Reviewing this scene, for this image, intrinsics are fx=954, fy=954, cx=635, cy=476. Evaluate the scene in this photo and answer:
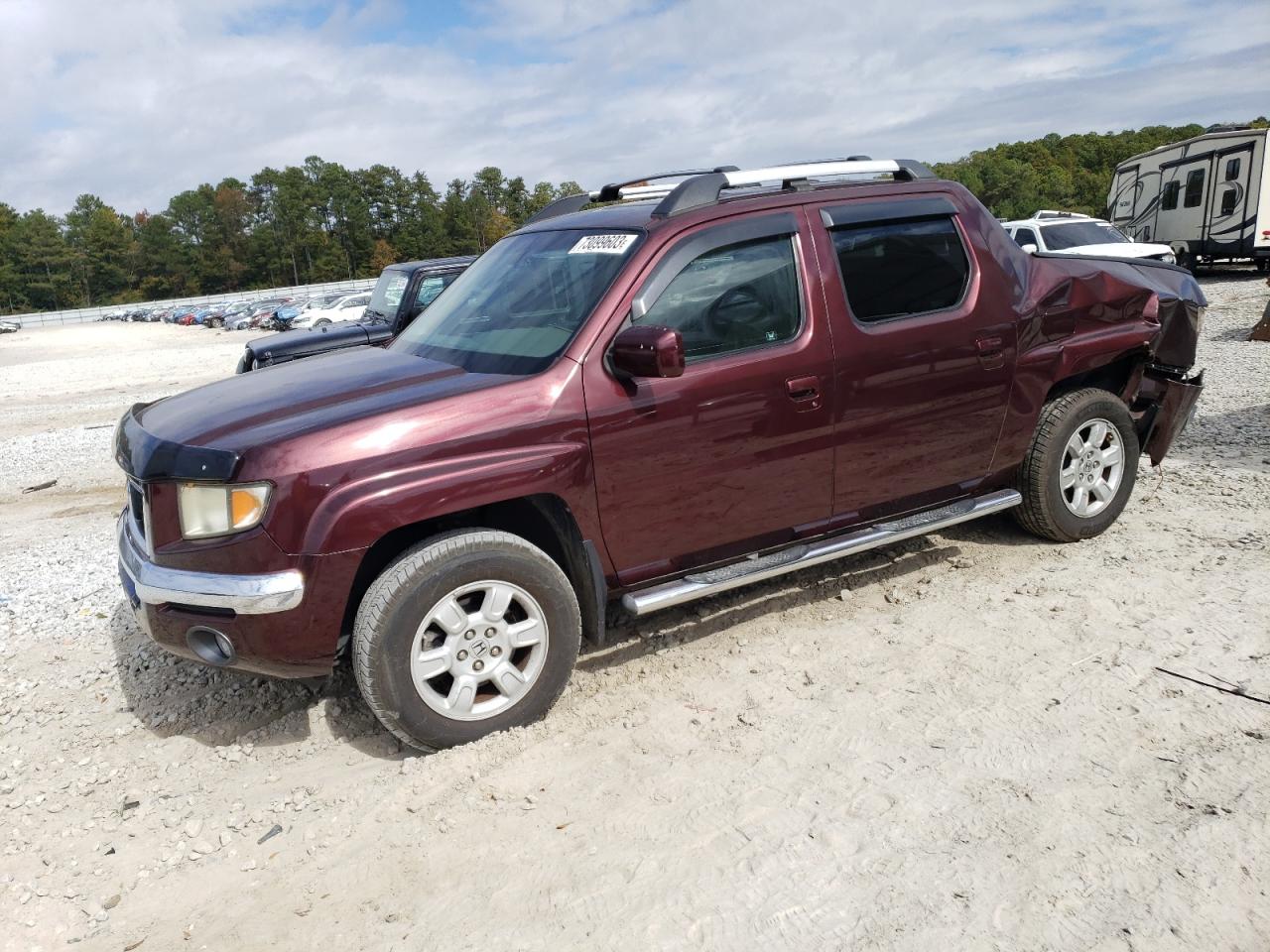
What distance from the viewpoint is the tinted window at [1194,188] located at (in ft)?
78.7

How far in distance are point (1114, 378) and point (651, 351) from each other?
10.9ft

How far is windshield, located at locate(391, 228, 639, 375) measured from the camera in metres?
3.85

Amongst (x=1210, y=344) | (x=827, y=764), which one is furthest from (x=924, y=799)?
(x=1210, y=344)

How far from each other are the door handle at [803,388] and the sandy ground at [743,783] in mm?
1126

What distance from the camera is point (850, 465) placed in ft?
14.1

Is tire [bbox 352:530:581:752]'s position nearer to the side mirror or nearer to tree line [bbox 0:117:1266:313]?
the side mirror

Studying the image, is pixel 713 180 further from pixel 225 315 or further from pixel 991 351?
pixel 225 315

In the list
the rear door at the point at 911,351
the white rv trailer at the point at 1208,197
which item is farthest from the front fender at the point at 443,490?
the white rv trailer at the point at 1208,197

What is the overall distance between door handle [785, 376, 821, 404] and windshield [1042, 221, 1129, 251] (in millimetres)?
15722

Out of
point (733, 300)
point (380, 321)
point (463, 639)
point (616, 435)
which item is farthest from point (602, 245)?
point (380, 321)

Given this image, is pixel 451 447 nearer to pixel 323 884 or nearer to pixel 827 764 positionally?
pixel 323 884

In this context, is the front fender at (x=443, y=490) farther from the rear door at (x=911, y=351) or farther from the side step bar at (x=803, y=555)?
the rear door at (x=911, y=351)

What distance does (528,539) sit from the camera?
3.95m

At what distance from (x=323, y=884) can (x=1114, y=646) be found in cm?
327
